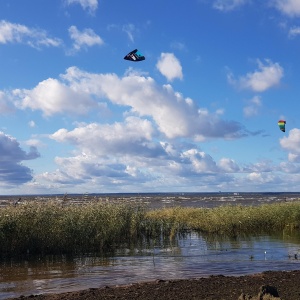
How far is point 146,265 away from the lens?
1614cm

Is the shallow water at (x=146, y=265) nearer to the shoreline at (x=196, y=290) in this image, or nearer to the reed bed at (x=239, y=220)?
the shoreline at (x=196, y=290)

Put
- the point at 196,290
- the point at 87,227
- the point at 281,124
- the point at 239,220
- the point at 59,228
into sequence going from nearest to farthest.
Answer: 1. the point at 196,290
2. the point at 59,228
3. the point at 87,227
4. the point at 281,124
5. the point at 239,220

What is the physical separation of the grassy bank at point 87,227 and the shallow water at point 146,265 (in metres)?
0.92

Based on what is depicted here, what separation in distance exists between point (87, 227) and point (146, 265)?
4.20 metres

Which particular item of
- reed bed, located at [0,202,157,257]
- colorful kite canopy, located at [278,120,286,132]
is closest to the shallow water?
reed bed, located at [0,202,157,257]

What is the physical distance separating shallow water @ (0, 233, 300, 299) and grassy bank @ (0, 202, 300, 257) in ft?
3.00

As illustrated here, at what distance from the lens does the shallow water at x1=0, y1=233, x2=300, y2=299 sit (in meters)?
13.2

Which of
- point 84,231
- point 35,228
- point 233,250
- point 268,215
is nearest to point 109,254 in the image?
point 84,231

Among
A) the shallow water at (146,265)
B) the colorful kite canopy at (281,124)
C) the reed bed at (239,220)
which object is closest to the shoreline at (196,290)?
the shallow water at (146,265)

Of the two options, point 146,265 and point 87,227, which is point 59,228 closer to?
point 87,227

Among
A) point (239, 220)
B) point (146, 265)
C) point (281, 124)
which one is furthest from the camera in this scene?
point (239, 220)

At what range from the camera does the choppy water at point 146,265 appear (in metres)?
13.2

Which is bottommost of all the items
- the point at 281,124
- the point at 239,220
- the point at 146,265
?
the point at 146,265

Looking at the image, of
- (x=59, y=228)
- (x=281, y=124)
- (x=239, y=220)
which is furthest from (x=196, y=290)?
(x=239, y=220)
